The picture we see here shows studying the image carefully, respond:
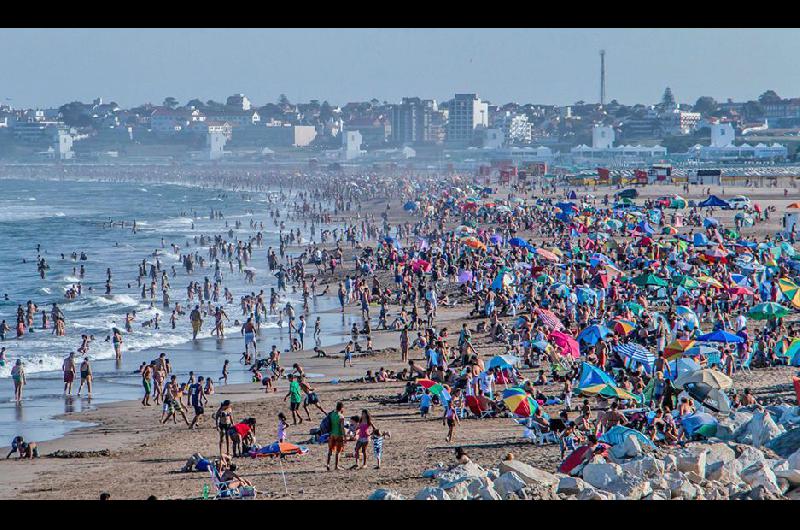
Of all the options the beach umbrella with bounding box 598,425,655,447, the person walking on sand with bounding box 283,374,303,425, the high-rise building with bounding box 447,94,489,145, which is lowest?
the person walking on sand with bounding box 283,374,303,425

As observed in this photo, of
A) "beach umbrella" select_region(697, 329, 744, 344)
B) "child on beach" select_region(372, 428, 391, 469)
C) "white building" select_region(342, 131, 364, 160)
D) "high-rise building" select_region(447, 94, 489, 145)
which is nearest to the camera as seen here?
"child on beach" select_region(372, 428, 391, 469)

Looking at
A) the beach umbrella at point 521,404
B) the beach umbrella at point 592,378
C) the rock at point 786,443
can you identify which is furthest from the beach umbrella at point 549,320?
the rock at point 786,443

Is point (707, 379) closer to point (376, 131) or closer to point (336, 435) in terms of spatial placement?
point (336, 435)

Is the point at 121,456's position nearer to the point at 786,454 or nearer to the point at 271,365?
the point at 271,365

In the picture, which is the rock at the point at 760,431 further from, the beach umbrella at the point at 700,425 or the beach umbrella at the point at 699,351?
the beach umbrella at the point at 699,351

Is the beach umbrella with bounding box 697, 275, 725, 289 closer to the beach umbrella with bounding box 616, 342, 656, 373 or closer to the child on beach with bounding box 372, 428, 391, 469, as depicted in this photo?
the beach umbrella with bounding box 616, 342, 656, 373

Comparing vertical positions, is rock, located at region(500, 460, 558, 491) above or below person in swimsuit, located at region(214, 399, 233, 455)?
above

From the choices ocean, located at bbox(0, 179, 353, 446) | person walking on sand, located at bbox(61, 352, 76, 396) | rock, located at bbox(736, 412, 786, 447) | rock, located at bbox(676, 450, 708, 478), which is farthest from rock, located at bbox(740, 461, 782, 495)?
person walking on sand, located at bbox(61, 352, 76, 396)
